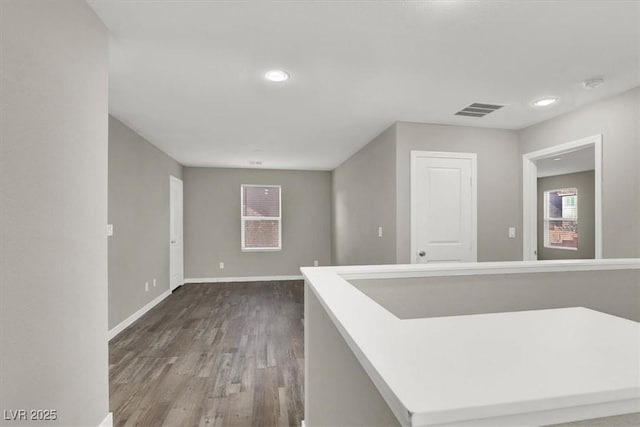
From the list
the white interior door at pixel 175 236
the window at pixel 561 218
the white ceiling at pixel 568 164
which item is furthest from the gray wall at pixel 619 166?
the white interior door at pixel 175 236

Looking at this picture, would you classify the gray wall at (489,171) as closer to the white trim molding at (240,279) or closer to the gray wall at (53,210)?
the gray wall at (53,210)

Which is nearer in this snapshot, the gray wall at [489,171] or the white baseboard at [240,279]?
the gray wall at [489,171]

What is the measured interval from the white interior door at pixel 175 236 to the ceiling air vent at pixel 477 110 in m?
4.73

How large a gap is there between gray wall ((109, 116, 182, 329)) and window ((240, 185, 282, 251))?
1.80 m

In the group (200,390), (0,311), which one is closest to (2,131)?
(0,311)

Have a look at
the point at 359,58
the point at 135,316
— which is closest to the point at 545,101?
the point at 359,58

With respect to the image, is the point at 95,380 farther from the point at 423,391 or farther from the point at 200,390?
the point at 423,391

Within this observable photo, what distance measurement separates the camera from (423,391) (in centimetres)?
50

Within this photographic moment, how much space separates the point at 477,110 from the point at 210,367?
3.50 metres

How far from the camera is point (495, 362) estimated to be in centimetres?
61

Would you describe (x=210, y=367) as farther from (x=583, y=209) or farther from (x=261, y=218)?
(x=583, y=209)

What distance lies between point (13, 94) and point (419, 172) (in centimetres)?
329

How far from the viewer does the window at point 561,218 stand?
737cm

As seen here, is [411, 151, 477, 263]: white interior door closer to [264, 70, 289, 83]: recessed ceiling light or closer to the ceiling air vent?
the ceiling air vent
